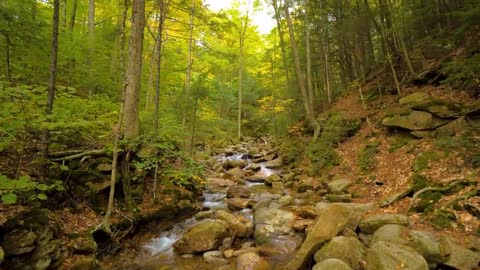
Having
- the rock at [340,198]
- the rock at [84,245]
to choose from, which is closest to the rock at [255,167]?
the rock at [340,198]

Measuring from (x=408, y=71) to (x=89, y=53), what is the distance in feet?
40.3

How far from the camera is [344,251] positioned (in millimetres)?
4977

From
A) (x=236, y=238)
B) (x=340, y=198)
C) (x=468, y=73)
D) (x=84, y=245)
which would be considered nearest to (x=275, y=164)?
(x=340, y=198)

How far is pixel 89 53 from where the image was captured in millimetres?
10000

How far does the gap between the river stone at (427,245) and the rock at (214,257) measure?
3476 millimetres

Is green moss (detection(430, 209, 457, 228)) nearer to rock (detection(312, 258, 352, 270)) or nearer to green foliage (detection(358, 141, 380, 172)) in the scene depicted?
rock (detection(312, 258, 352, 270))

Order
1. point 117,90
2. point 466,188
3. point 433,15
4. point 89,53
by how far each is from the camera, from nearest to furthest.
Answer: point 466,188 < point 89,53 < point 117,90 < point 433,15

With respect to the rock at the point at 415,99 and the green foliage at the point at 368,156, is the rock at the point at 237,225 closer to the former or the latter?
the green foliage at the point at 368,156

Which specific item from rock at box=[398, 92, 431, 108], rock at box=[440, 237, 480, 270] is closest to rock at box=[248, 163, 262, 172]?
rock at box=[398, 92, 431, 108]

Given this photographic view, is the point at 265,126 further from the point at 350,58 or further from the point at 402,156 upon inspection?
the point at 402,156

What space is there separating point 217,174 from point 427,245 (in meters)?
10.4

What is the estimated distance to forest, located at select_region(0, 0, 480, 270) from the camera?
502 centimetres

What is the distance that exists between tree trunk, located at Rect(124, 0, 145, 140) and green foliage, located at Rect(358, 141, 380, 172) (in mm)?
7240

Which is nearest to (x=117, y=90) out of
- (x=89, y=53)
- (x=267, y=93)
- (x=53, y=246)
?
(x=89, y=53)
